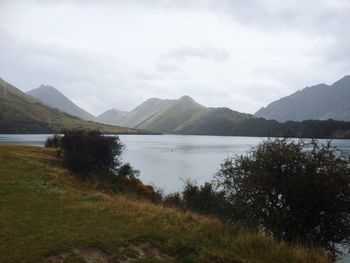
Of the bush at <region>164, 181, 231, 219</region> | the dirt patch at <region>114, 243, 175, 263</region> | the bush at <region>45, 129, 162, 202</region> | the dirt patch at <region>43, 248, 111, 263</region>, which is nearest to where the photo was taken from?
the dirt patch at <region>43, 248, 111, 263</region>

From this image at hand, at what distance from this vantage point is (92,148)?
42.8m

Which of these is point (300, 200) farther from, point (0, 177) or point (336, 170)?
point (0, 177)

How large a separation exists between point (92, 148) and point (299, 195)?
30793 millimetres

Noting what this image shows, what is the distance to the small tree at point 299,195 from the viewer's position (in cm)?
1566

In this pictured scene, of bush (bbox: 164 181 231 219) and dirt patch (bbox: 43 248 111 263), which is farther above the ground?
dirt patch (bbox: 43 248 111 263)

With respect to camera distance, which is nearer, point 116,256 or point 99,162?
point 116,256

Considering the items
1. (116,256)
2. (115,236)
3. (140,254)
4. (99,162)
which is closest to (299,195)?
(140,254)

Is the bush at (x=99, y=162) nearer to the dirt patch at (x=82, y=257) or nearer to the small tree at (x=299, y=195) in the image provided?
the small tree at (x=299, y=195)

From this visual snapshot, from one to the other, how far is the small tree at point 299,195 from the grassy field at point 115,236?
6.07 ft

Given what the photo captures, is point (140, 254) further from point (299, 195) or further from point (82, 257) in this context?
point (299, 195)

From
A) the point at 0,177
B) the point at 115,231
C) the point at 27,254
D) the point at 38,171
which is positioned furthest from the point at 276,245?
the point at 38,171

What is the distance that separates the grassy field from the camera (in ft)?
37.4

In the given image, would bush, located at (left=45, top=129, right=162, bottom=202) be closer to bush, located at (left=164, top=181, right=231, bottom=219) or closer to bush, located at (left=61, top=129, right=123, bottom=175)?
bush, located at (left=61, top=129, right=123, bottom=175)

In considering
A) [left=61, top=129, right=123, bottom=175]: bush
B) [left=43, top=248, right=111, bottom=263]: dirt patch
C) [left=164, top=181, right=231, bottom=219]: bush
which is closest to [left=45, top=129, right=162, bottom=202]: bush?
[left=61, top=129, right=123, bottom=175]: bush
